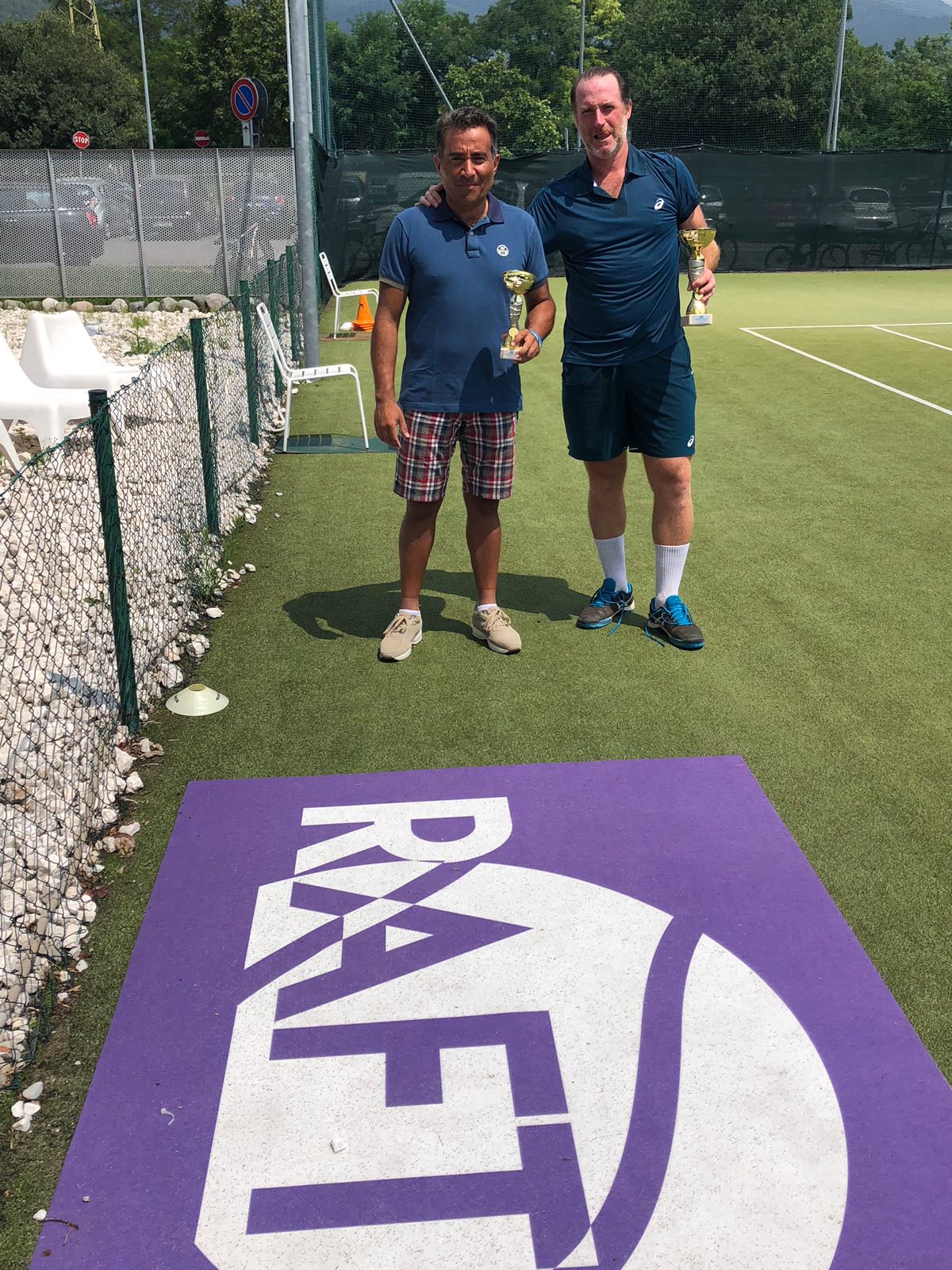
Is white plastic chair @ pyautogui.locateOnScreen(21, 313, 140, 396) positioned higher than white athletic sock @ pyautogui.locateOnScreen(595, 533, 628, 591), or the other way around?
white plastic chair @ pyautogui.locateOnScreen(21, 313, 140, 396)

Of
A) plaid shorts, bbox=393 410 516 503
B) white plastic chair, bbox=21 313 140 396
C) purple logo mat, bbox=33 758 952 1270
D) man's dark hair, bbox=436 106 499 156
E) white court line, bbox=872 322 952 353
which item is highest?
man's dark hair, bbox=436 106 499 156

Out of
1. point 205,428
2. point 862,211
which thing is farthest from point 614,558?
point 862,211

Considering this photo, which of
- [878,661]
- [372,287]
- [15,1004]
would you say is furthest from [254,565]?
[372,287]

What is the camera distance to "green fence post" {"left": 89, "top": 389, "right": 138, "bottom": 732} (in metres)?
4.02

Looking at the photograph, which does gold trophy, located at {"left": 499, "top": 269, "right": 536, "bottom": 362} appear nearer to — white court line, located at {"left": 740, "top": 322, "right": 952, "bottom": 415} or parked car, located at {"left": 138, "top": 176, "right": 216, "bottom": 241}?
white court line, located at {"left": 740, "top": 322, "right": 952, "bottom": 415}

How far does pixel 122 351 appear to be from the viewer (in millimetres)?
13359

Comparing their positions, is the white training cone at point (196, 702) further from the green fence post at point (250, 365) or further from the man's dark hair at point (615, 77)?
the green fence post at point (250, 365)

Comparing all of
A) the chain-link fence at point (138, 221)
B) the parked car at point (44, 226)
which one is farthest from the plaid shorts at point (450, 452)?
the parked car at point (44, 226)

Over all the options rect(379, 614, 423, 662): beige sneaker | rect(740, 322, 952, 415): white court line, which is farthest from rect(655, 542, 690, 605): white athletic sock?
rect(740, 322, 952, 415): white court line

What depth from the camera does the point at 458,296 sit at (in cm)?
436

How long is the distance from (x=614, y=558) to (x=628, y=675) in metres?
0.71

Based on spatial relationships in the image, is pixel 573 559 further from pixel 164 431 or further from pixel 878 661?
pixel 164 431

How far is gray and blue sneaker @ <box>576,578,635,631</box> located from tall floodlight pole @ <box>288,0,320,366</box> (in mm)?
6742

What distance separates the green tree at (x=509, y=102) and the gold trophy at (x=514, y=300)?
48994 mm
